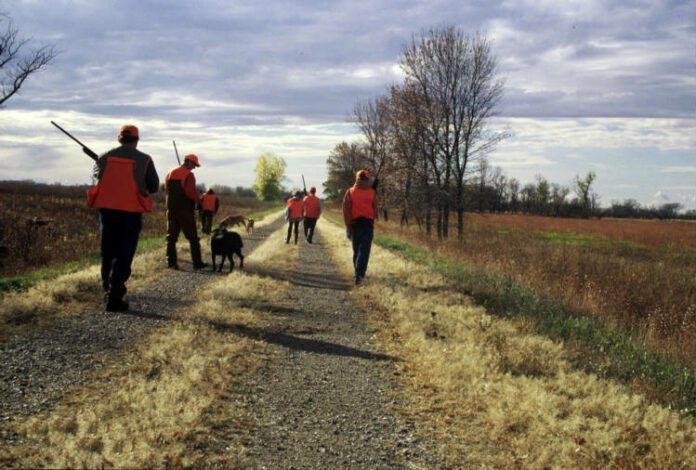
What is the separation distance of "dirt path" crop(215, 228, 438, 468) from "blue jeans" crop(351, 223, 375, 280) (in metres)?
3.35

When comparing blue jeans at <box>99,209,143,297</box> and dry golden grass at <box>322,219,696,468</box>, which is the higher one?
blue jeans at <box>99,209,143,297</box>

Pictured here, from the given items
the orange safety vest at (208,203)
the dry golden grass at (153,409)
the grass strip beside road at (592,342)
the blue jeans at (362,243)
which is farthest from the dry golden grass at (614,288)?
the orange safety vest at (208,203)

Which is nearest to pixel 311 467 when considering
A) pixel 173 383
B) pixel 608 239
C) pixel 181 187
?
pixel 173 383

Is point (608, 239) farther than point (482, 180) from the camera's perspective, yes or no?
Yes

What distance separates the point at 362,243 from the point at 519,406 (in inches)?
274

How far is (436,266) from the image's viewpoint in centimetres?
1454

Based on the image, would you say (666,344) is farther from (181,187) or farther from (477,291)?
(181,187)

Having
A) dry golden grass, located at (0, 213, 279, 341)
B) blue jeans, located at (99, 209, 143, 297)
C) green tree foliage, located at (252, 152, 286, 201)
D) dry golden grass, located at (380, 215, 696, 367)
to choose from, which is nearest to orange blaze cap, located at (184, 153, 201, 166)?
dry golden grass, located at (0, 213, 279, 341)

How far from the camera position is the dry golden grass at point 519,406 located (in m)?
3.95

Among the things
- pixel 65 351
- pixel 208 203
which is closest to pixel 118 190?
pixel 65 351

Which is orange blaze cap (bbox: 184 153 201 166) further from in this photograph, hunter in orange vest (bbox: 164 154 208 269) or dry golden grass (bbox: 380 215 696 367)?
dry golden grass (bbox: 380 215 696 367)

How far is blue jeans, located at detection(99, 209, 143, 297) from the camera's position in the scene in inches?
298

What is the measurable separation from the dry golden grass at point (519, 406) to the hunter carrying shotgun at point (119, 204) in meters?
3.48

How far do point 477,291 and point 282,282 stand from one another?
3657 mm
